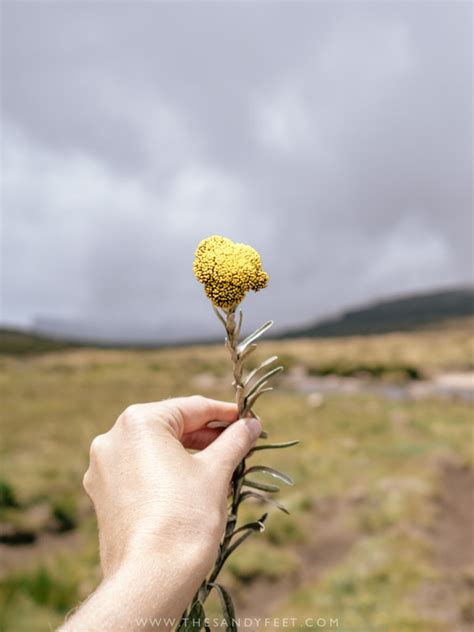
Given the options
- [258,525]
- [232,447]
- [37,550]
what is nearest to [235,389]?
[232,447]

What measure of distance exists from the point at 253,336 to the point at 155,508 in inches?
27.9

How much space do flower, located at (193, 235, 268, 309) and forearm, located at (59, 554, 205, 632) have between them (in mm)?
877

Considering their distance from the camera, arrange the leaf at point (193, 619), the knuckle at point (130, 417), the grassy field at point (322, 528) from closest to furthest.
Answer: the leaf at point (193, 619), the knuckle at point (130, 417), the grassy field at point (322, 528)

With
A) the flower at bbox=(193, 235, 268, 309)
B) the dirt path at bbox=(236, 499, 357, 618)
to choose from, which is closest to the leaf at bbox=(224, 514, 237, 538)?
the flower at bbox=(193, 235, 268, 309)

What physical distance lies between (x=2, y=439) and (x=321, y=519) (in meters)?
13.0

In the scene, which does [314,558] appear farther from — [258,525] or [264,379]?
[264,379]

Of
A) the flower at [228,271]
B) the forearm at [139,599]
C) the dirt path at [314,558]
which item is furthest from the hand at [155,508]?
the dirt path at [314,558]

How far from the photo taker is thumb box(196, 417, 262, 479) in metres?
1.77

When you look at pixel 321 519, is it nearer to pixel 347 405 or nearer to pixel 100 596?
pixel 100 596

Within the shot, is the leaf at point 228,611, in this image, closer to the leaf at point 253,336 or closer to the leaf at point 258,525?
the leaf at point 258,525

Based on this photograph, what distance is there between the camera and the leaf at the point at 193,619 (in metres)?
1.45

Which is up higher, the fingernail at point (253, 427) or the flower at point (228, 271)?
the flower at point (228, 271)

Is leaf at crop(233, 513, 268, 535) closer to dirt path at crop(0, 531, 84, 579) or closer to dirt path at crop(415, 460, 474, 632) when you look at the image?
dirt path at crop(415, 460, 474, 632)

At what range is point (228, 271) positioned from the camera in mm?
1558
